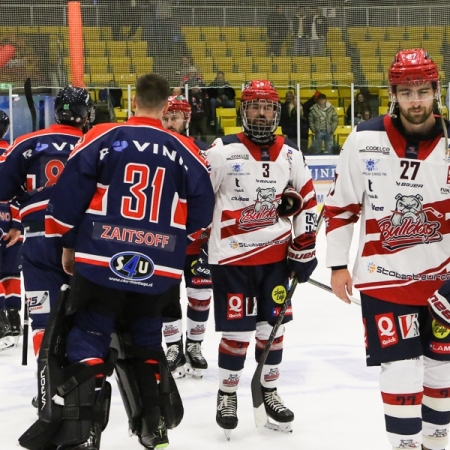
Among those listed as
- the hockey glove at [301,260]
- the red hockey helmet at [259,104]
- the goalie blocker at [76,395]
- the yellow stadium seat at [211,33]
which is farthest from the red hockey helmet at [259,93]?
the yellow stadium seat at [211,33]

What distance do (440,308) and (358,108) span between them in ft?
24.8

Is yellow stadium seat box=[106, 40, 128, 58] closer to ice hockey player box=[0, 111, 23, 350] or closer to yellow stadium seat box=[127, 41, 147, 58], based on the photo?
yellow stadium seat box=[127, 41, 147, 58]

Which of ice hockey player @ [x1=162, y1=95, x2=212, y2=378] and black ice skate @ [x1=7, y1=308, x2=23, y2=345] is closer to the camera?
ice hockey player @ [x1=162, y1=95, x2=212, y2=378]

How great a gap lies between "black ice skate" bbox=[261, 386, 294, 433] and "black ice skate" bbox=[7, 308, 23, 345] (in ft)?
5.99

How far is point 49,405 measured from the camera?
2.57 metres

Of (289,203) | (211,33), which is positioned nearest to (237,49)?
(211,33)

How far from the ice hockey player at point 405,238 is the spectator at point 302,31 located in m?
8.24

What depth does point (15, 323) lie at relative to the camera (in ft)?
15.4

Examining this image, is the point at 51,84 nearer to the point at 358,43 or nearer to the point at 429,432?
the point at 358,43

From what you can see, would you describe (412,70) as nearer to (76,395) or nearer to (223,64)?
(76,395)

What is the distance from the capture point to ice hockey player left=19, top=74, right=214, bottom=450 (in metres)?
2.56

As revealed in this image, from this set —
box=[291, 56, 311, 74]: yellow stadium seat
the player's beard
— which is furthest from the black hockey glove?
box=[291, 56, 311, 74]: yellow stadium seat

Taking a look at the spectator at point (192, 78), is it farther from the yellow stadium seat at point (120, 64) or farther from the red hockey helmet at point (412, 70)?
the red hockey helmet at point (412, 70)

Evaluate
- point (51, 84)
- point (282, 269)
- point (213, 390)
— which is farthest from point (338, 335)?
point (51, 84)
